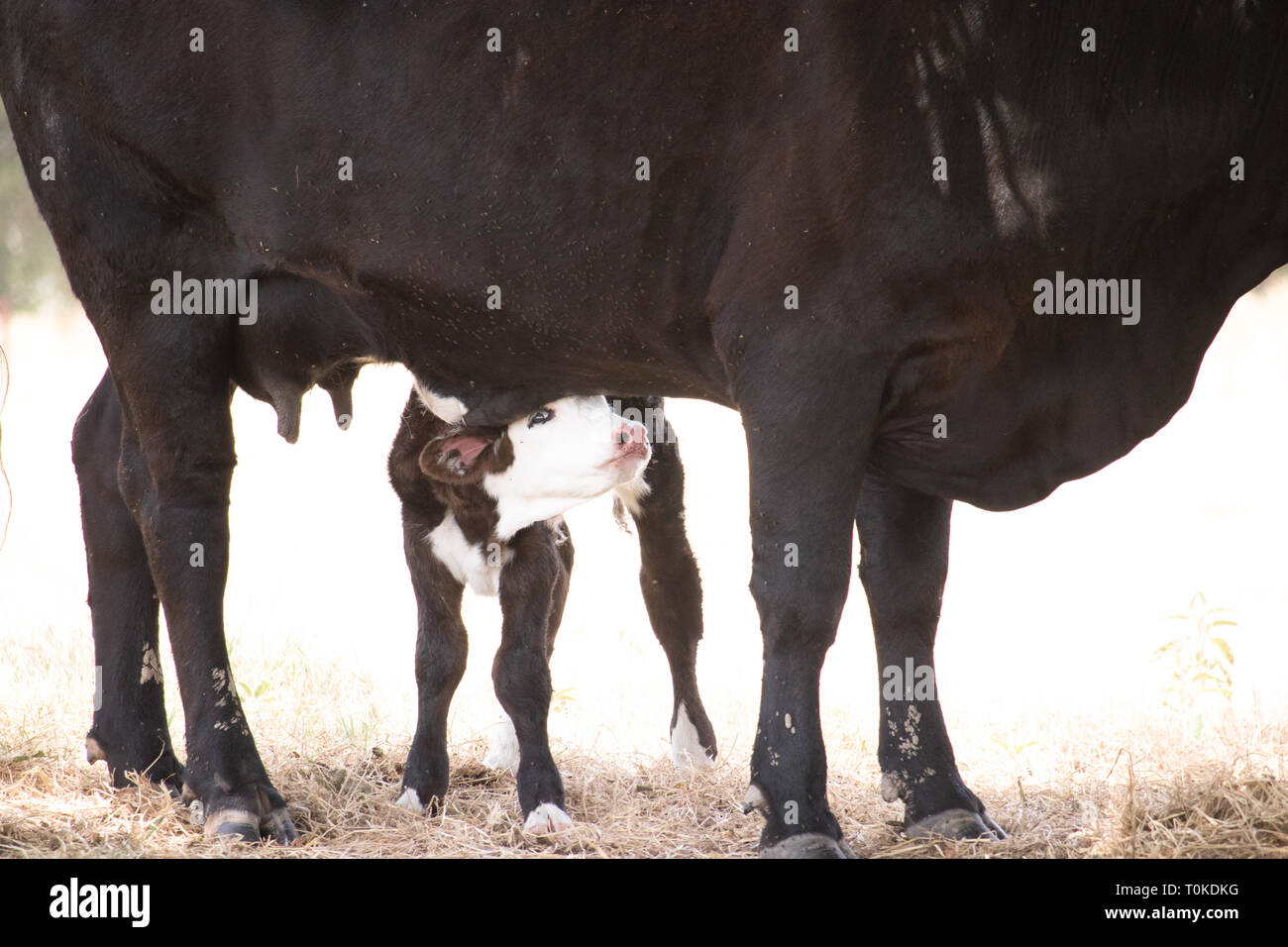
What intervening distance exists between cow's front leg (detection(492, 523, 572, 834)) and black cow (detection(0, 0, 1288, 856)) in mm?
587

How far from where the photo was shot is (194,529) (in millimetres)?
4656

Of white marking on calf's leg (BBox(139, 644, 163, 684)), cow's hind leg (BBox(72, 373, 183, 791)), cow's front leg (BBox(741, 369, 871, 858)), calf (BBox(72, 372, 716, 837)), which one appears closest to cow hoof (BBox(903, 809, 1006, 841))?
cow's front leg (BBox(741, 369, 871, 858))

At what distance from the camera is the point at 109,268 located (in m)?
4.65

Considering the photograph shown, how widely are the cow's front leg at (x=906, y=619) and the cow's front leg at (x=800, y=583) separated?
0.69 meters

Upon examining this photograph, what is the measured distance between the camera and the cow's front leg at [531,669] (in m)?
4.71

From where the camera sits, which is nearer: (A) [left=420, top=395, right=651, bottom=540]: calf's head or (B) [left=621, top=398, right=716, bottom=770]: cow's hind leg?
(A) [left=420, top=395, right=651, bottom=540]: calf's head

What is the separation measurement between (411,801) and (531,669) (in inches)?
22.1

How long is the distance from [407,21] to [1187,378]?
229cm

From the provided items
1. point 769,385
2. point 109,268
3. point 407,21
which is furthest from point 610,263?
point 109,268

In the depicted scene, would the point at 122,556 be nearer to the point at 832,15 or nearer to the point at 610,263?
the point at 610,263

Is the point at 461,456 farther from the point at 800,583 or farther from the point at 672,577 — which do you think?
the point at 800,583

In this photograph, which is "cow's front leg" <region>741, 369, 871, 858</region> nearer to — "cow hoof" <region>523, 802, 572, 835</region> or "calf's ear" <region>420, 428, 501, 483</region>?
"cow hoof" <region>523, 802, 572, 835</region>

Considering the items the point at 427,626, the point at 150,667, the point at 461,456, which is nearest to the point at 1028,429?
the point at 461,456

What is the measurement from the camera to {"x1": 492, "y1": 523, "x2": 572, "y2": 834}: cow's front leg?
471 cm
